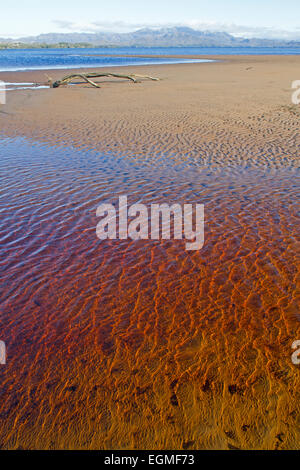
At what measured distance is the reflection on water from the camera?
10.4 feet

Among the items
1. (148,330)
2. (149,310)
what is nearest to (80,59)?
(149,310)

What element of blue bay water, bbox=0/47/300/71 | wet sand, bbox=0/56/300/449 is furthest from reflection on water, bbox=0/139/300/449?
blue bay water, bbox=0/47/300/71

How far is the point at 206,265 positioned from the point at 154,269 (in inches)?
33.8

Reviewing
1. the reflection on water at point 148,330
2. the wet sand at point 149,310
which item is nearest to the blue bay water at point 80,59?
the wet sand at point 149,310

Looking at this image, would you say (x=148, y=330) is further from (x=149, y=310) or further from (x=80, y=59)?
(x=80, y=59)

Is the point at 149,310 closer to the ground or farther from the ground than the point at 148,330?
farther from the ground

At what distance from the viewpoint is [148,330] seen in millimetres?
4227

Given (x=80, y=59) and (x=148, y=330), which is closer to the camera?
(x=148, y=330)

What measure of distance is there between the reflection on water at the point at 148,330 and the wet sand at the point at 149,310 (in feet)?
0.05

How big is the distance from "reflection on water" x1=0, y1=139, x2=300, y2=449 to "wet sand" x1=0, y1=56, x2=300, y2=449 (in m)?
0.02

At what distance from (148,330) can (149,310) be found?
0.36m

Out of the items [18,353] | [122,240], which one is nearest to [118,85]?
[122,240]

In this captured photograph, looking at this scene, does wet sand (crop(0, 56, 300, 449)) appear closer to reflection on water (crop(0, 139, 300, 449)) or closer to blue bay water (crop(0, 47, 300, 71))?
reflection on water (crop(0, 139, 300, 449))

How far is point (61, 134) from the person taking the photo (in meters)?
13.2
